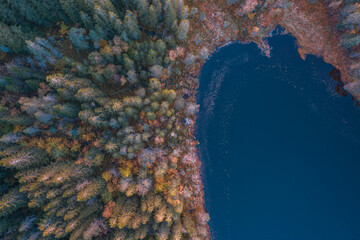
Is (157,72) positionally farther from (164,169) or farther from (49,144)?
(49,144)

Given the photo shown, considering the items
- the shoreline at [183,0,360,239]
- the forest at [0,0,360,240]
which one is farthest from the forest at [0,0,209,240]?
the shoreline at [183,0,360,239]

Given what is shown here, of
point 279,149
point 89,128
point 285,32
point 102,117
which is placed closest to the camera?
point 102,117

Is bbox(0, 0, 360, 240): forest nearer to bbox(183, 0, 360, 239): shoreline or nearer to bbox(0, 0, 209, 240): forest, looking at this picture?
bbox(0, 0, 209, 240): forest

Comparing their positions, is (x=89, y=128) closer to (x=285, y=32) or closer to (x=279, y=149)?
(x=279, y=149)

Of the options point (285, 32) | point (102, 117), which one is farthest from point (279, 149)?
point (102, 117)

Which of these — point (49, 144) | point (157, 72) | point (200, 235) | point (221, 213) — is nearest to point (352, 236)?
point (221, 213)

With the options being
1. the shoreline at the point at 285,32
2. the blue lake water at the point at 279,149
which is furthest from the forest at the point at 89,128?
the blue lake water at the point at 279,149

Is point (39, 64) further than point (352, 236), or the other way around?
point (352, 236)
